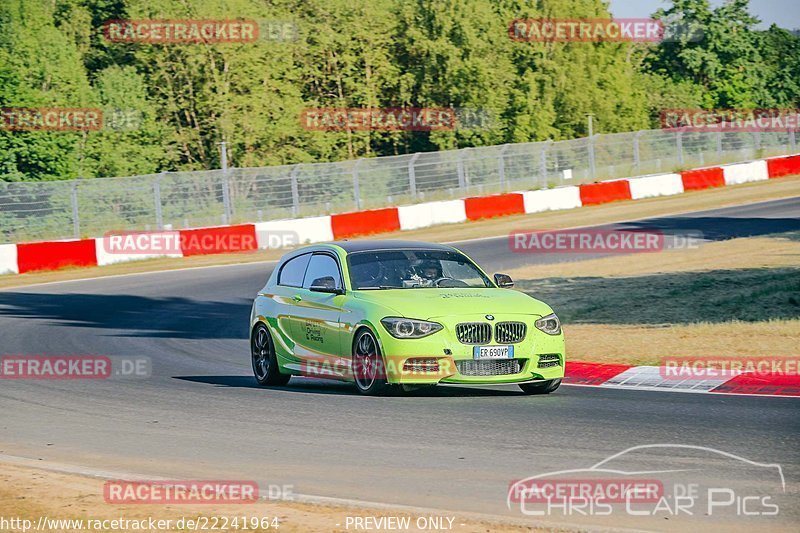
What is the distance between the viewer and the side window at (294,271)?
1406 cm

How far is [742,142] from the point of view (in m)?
52.3

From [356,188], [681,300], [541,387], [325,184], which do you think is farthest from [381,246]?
[356,188]

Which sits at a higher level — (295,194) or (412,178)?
(412,178)

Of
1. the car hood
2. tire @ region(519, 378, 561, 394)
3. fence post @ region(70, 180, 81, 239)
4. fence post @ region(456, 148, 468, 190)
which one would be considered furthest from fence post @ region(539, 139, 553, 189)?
tire @ region(519, 378, 561, 394)

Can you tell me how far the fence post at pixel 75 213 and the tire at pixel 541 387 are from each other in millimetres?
24805

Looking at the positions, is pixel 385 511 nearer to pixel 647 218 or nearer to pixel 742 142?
pixel 647 218

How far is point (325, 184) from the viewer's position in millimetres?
39656

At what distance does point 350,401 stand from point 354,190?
2850 centimetres

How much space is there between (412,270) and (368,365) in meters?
1.35

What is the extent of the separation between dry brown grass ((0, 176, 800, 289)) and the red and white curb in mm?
18912

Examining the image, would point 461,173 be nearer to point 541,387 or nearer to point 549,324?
point 541,387

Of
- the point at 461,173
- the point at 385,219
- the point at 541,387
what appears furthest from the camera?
the point at 461,173

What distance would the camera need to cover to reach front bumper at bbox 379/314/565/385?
1163 cm

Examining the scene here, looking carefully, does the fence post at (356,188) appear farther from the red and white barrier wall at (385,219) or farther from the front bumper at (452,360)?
the front bumper at (452,360)
